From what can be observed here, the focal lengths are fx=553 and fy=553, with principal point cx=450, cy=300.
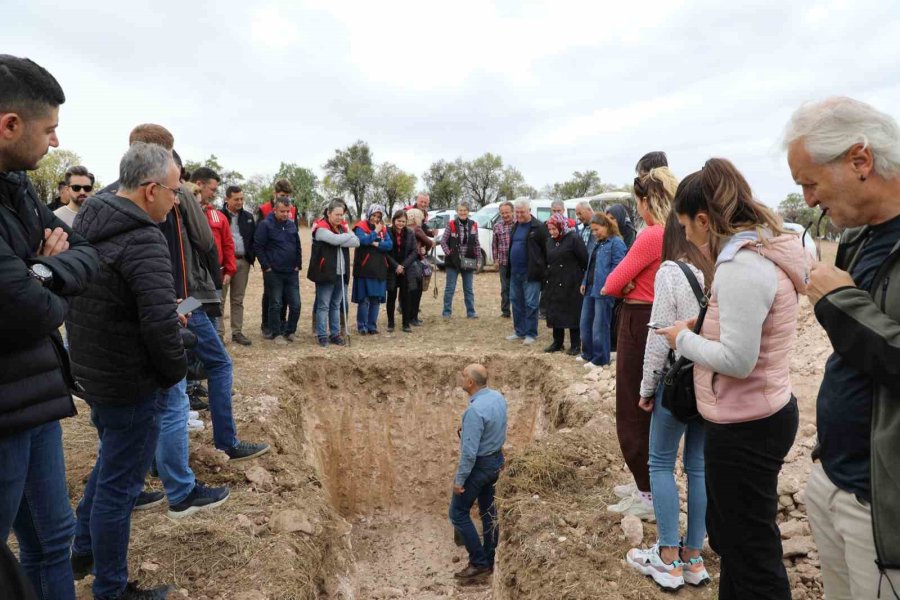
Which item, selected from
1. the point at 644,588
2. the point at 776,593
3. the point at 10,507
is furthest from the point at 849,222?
the point at 10,507

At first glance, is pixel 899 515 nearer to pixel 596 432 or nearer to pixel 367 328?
pixel 596 432

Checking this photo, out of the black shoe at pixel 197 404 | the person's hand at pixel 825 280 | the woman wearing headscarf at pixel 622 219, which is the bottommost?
the black shoe at pixel 197 404

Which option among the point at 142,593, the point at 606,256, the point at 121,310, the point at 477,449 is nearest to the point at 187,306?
the point at 121,310

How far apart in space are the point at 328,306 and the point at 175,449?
194 inches

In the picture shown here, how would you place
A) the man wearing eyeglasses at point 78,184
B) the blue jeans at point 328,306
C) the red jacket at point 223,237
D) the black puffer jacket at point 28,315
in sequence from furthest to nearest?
the blue jeans at point 328,306, the red jacket at point 223,237, the man wearing eyeglasses at point 78,184, the black puffer jacket at point 28,315

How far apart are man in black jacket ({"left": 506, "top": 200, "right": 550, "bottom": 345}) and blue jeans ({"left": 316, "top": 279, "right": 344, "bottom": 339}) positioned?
2.70 metres

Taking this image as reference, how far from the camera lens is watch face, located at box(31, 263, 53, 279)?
2.01 meters

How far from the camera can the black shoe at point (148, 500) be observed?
3773mm

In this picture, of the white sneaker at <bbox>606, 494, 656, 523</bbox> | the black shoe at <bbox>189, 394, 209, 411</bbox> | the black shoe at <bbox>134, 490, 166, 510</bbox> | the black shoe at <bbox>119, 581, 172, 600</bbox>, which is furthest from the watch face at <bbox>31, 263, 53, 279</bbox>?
the black shoe at <bbox>189, 394, 209, 411</bbox>

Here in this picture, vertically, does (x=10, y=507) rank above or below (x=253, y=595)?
above

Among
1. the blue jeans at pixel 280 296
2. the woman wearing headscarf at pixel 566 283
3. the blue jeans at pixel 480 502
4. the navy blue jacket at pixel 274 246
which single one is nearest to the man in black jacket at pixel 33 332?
the blue jeans at pixel 480 502

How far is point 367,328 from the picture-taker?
30.3ft

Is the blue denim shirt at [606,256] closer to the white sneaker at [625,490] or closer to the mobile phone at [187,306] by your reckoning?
the white sneaker at [625,490]

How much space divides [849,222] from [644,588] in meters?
2.23
